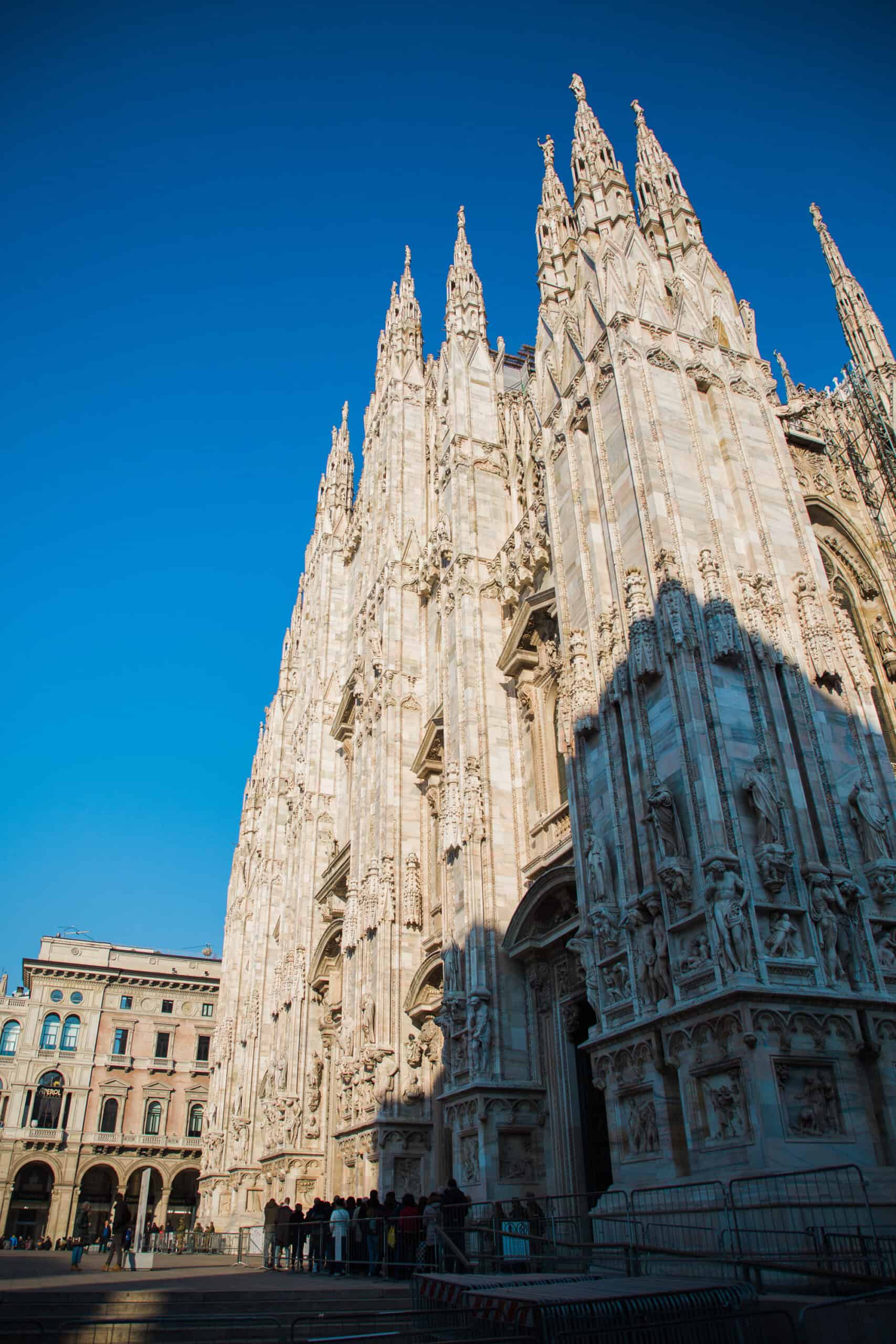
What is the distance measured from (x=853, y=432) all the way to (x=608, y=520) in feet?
37.8

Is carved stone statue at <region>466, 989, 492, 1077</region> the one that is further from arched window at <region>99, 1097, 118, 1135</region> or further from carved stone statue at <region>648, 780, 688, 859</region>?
arched window at <region>99, 1097, 118, 1135</region>

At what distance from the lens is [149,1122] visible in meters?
57.3

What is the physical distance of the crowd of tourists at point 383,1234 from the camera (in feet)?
45.9

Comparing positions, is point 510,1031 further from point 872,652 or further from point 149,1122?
point 149,1122

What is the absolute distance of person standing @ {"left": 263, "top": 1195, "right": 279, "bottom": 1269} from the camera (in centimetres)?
2183

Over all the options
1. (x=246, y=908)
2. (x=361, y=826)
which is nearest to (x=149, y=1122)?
(x=246, y=908)

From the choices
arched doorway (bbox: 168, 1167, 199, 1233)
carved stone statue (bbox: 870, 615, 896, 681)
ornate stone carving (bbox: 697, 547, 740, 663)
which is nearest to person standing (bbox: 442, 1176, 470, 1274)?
ornate stone carving (bbox: 697, 547, 740, 663)

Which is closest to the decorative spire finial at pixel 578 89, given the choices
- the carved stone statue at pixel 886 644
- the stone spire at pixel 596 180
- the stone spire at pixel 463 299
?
the stone spire at pixel 596 180

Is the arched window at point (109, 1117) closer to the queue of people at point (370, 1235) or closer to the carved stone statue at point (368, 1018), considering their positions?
the queue of people at point (370, 1235)

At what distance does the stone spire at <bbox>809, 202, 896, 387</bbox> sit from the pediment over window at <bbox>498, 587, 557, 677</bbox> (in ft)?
37.0

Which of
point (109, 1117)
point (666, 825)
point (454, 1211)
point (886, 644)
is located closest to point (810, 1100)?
point (666, 825)

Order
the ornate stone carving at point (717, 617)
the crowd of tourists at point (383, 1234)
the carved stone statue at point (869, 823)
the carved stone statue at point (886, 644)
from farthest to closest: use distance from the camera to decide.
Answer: the carved stone statue at point (886, 644) → the crowd of tourists at point (383, 1234) → the ornate stone carving at point (717, 617) → the carved stone statue at point (869, 823)

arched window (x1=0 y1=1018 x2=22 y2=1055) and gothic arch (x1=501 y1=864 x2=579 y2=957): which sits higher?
arched window (x1=0 y1=1018 x2=22 y2=1055)

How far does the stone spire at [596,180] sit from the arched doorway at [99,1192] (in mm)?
54214
